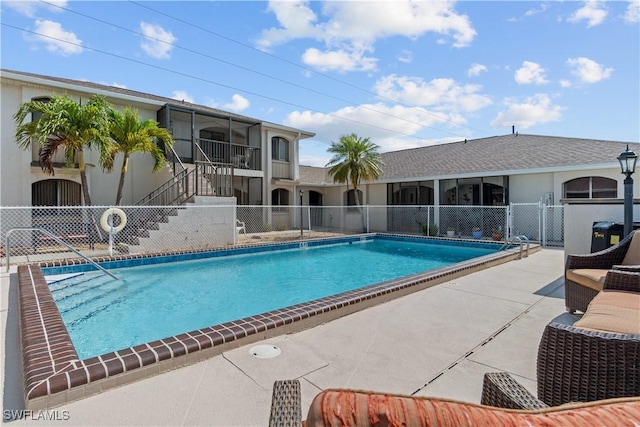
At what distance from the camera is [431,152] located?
1970 cm

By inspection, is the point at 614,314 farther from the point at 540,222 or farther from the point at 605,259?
the point at 540,222

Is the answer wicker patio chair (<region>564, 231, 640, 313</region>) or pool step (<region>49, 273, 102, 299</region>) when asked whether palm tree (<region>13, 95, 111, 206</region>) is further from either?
wicker patio chair (<region>564, 231, 640, 313</region>)

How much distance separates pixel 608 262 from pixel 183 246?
34.0 feet

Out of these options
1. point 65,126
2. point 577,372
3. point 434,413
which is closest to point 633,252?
point 577,372

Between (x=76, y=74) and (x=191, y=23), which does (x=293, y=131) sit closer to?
(x=191, y=23)

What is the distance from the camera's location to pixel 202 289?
23.4 ft

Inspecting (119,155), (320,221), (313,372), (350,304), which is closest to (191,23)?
(119,155)

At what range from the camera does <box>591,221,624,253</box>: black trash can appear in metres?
5.73

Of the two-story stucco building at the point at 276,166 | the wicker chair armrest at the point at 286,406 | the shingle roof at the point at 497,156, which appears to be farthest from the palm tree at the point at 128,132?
the wicker chair armrest at the point at 286,406

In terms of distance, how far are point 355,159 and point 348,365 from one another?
1420 centimetres

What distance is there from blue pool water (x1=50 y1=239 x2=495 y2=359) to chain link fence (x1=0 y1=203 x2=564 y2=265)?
129cm

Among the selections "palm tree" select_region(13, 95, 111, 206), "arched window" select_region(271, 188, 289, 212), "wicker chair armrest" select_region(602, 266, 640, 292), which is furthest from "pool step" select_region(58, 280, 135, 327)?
"arched window" select_region(271, 188, 289, 212)

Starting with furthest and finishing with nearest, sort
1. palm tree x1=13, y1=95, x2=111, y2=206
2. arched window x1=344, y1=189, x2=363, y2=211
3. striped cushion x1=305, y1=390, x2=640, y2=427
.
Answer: arched window x1=344, y1=189, x2=363, y2=211, palm tree x1=13, y1=95, x2=111, y2=206, striped cushion x1=305, y1=390, x2=640, y2=427

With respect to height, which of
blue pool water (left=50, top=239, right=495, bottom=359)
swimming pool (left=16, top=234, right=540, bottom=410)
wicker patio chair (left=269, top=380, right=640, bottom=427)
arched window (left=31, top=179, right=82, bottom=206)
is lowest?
blue pool water (left=50, top=239, right=495, bottom=359)
